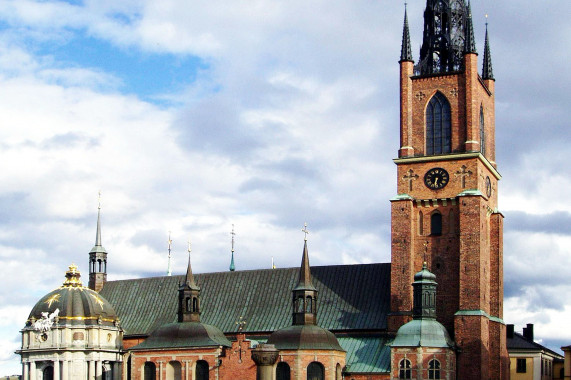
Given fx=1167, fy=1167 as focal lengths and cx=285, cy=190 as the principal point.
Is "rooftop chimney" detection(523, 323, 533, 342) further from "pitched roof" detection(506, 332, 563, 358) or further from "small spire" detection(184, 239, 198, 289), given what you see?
"small spire" detection(184, 239, 198, 289)

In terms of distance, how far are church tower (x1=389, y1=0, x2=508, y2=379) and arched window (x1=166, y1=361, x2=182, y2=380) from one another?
19.4 m

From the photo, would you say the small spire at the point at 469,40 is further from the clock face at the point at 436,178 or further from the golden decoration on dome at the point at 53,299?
the golden decoration on dome at the point at 53,299

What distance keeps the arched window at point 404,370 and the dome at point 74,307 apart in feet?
102

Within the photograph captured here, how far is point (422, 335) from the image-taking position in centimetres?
9462

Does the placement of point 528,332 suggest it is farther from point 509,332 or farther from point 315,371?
point 315,371

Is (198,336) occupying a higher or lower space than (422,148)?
lower

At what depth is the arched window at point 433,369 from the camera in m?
94.1

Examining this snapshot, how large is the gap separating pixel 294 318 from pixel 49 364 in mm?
25728

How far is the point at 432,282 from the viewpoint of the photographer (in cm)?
9662

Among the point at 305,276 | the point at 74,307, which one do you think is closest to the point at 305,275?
the point at 305,276

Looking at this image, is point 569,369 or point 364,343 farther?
point 569,369

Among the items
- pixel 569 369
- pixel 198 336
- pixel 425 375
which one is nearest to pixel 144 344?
pixel 198 336

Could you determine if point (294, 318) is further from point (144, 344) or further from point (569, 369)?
point (569, 369)

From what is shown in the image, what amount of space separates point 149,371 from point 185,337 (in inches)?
187
